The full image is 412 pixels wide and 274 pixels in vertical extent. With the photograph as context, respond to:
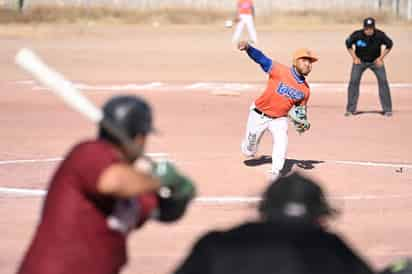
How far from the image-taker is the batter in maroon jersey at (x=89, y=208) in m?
5.62

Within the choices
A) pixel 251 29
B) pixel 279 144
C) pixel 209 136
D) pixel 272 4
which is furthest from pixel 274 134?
pixel 272 4

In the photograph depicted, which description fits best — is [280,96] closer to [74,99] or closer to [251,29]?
[74,99]

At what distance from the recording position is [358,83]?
22.2 m

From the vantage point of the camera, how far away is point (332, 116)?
22.4m

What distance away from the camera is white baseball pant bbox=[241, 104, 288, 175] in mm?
14609

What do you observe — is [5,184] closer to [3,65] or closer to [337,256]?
[337,256]

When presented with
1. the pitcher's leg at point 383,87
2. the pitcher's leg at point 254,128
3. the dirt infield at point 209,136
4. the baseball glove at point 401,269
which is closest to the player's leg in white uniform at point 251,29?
the dirt infield at point 209,136

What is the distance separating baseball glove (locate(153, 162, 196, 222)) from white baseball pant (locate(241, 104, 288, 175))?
8417mm

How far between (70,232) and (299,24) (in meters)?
43.4

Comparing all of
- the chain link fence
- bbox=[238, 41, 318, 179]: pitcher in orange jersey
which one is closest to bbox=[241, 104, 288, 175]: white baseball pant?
bbox=[238, 41, 318, 179]: pitcher in orange jersey

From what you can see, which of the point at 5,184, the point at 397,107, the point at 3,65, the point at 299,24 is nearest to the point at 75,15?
the point at 299,24

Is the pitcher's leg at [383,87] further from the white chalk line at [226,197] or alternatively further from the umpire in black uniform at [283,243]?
the umpire in black uniform at [283,243]

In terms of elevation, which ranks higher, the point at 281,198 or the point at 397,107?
the point at 281,198

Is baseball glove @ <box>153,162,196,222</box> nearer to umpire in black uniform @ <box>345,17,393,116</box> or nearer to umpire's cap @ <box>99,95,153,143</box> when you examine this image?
umpire's cap @ <box>99,95,153,143</box>
